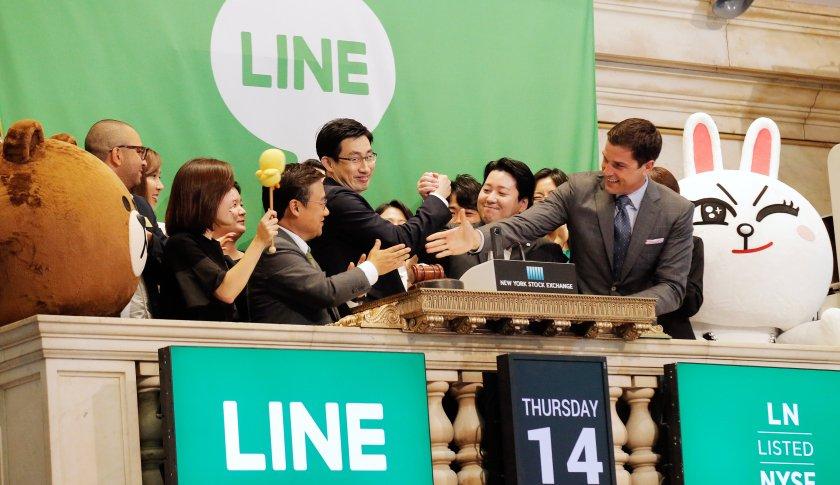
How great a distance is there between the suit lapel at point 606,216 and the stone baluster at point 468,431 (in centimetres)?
106

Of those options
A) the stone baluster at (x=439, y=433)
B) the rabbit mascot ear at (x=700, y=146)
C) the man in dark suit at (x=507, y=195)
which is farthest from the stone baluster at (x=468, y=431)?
the rabbit mascot ear at (x=700, y=146)

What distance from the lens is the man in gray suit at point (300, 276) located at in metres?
4.53

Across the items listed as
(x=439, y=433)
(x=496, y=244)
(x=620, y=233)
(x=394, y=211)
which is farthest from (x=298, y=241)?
(x=394, y=211)

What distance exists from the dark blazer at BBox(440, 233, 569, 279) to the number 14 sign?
1035 mm

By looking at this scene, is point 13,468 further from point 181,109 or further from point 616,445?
point 181,109

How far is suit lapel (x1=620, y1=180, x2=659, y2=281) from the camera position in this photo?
515cm

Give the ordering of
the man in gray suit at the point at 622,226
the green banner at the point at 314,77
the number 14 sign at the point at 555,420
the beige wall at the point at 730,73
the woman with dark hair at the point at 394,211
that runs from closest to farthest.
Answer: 1. the number 14 sign at the point at 555,420
2. the man in gray suit at the point at 622,226
3. the green banner at the point at 314,77
4. the woman with dark hair at the point at 394,211
5. the beige wall at the point at 730,73

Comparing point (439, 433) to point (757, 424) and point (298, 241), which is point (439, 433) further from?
point (757, 424)

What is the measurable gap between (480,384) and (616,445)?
485 millimetres

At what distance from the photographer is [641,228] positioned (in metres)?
5.18

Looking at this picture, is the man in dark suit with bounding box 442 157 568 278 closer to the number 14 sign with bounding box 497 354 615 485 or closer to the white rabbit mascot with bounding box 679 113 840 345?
the white rabbit mascot with bounding box 679 113 840 345

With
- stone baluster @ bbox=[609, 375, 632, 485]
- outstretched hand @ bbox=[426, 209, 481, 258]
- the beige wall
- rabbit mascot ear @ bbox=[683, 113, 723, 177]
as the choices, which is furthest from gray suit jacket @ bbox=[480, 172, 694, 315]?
the beige wall

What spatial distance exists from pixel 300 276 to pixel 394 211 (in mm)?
1723

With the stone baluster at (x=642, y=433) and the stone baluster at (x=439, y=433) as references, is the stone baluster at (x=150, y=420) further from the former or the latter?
the stone baluster at (x=642, y=433)
